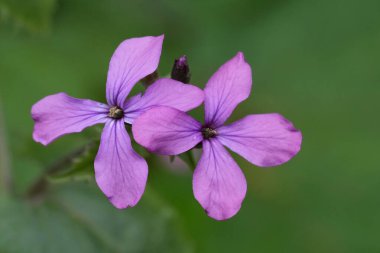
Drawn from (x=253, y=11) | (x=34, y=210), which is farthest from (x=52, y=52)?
(x=253, y=11)

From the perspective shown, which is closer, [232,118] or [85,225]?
[85,225]

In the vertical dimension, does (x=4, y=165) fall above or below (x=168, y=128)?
below

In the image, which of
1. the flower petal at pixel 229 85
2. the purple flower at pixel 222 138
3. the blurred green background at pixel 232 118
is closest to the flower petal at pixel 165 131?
the purple flower at pixel 222 138

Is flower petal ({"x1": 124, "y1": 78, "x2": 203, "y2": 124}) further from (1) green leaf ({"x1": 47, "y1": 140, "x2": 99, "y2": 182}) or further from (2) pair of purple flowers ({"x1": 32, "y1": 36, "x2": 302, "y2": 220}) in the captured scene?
(1) green leaf ({"x1": 47, "y1": 140, "x2": 99, "y2": 182})

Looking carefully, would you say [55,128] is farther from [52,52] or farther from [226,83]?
[52,52]

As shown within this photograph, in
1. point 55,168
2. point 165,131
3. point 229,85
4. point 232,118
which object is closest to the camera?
point 165,131

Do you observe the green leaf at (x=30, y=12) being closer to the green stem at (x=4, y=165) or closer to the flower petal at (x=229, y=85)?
the green stem at (x=4, y=165)

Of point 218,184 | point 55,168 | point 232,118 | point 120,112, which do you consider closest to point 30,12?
point 55,168

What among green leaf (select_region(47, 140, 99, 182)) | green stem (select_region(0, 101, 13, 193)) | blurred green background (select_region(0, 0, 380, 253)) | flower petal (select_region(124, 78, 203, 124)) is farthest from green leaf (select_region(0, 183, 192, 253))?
flower petal (select_region(124, 78, 203, 124))

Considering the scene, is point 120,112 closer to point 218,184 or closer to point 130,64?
point 130,64
